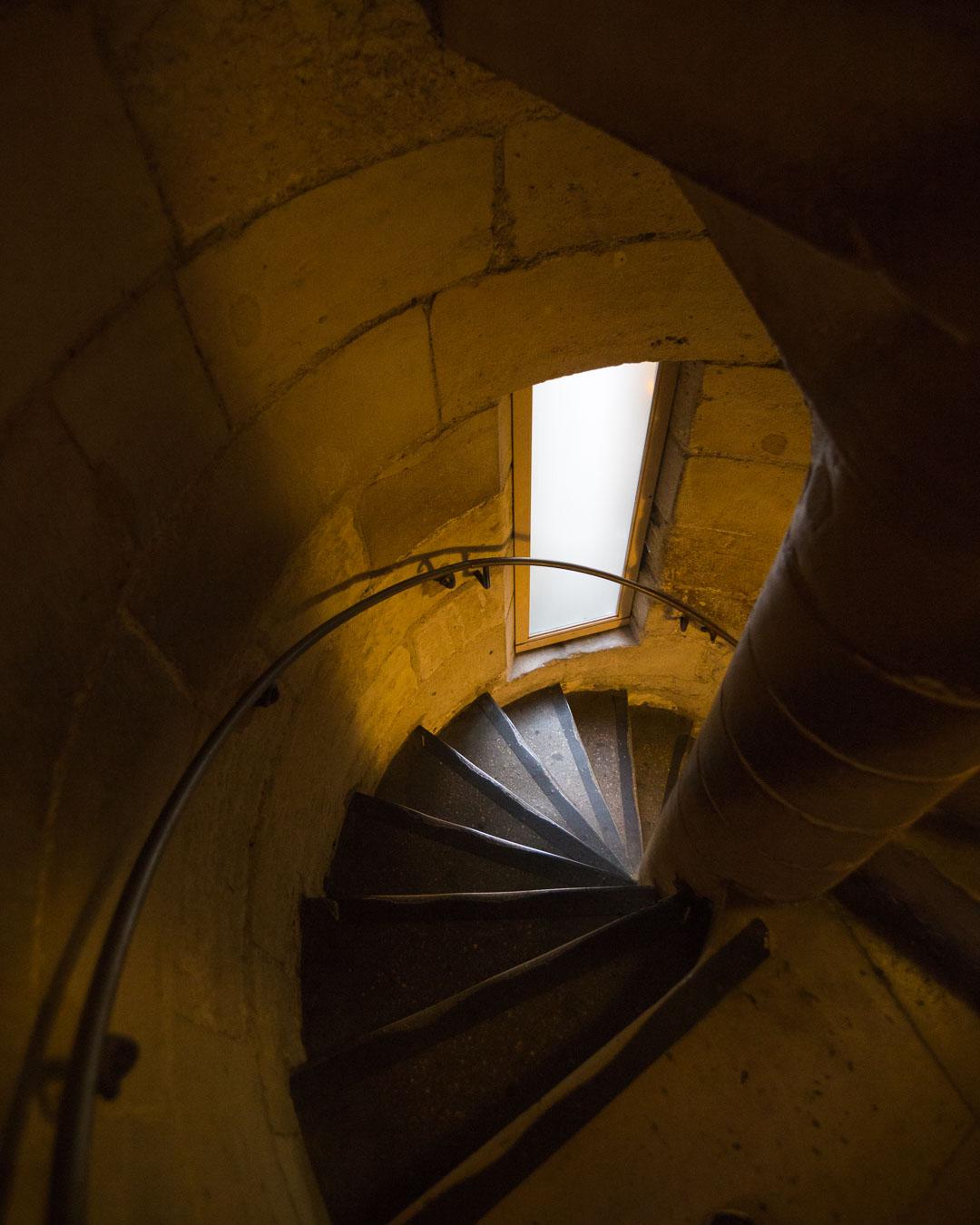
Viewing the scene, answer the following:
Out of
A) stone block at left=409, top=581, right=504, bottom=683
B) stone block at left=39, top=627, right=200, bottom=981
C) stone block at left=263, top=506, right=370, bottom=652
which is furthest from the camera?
stone block at left=409, top=581, right=504, bottom=683

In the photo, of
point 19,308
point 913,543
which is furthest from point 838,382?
point 19,308

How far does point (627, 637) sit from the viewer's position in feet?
15.0

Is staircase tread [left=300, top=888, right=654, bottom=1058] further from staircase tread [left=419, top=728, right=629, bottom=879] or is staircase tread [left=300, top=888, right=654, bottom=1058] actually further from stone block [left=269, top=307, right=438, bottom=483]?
stone block [left=269, top=307, right=438, bottom=483]

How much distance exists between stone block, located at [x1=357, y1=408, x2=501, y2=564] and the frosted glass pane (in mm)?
478

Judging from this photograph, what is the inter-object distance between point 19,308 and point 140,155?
16.3 inches

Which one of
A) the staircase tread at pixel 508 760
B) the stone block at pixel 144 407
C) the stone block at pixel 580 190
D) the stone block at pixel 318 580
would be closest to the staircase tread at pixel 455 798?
the staircase tread at pixel 508 760

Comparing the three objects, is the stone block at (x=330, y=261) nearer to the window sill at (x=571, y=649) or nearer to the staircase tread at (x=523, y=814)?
the staircase tread at (x=523, y=814)

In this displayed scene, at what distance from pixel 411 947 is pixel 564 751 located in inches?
77.7

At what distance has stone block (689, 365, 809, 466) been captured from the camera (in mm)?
2883

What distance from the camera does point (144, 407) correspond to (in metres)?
1.41

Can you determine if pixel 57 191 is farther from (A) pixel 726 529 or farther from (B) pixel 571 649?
(B) pixel 571 649

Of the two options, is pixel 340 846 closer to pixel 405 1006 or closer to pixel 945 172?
pixel 405 1006

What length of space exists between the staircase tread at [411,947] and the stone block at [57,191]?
251 centimetres

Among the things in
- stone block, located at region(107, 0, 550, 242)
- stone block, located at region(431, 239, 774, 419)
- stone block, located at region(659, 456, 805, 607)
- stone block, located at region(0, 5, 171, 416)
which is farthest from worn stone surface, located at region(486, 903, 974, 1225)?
stone block, located at region(107, 0, 550, 242)
